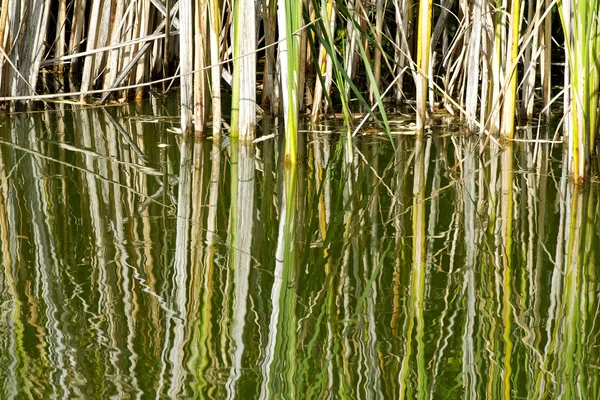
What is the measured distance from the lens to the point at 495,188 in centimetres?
316

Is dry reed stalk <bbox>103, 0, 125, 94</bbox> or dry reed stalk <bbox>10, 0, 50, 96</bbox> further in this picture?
dry reed stalk <bbox>103, 0, 125, 94</bbox>

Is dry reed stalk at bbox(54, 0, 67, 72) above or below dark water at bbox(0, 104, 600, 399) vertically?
above

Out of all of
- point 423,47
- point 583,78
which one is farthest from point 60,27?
point 583,78

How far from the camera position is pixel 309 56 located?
190 inches

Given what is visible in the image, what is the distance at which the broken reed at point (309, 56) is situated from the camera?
3.04 m

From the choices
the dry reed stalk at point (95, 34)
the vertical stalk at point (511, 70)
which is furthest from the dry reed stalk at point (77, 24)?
the vertical stalk at point (511, 70)

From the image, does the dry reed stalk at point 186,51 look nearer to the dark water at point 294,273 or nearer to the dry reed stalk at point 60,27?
the dark water at point 294,273

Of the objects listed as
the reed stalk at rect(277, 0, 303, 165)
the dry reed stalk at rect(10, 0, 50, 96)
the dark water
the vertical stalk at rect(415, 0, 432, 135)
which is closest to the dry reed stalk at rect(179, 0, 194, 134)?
the dark water

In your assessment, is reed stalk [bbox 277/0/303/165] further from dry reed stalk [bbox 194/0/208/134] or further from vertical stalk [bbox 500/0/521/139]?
vertical stalk [bbox 500/0/521/139]

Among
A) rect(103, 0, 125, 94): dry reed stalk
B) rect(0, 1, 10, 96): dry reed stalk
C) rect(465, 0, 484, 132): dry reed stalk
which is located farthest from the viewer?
rect(103, 0, 125, 94): dry reed stalk

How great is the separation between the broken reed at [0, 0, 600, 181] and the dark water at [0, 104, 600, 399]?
211 mm

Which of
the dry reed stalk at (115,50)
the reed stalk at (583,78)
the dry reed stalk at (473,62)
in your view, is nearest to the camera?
the reed stalk at (583,78)

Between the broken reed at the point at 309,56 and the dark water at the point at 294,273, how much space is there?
211mm

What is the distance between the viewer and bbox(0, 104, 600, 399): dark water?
180cm
